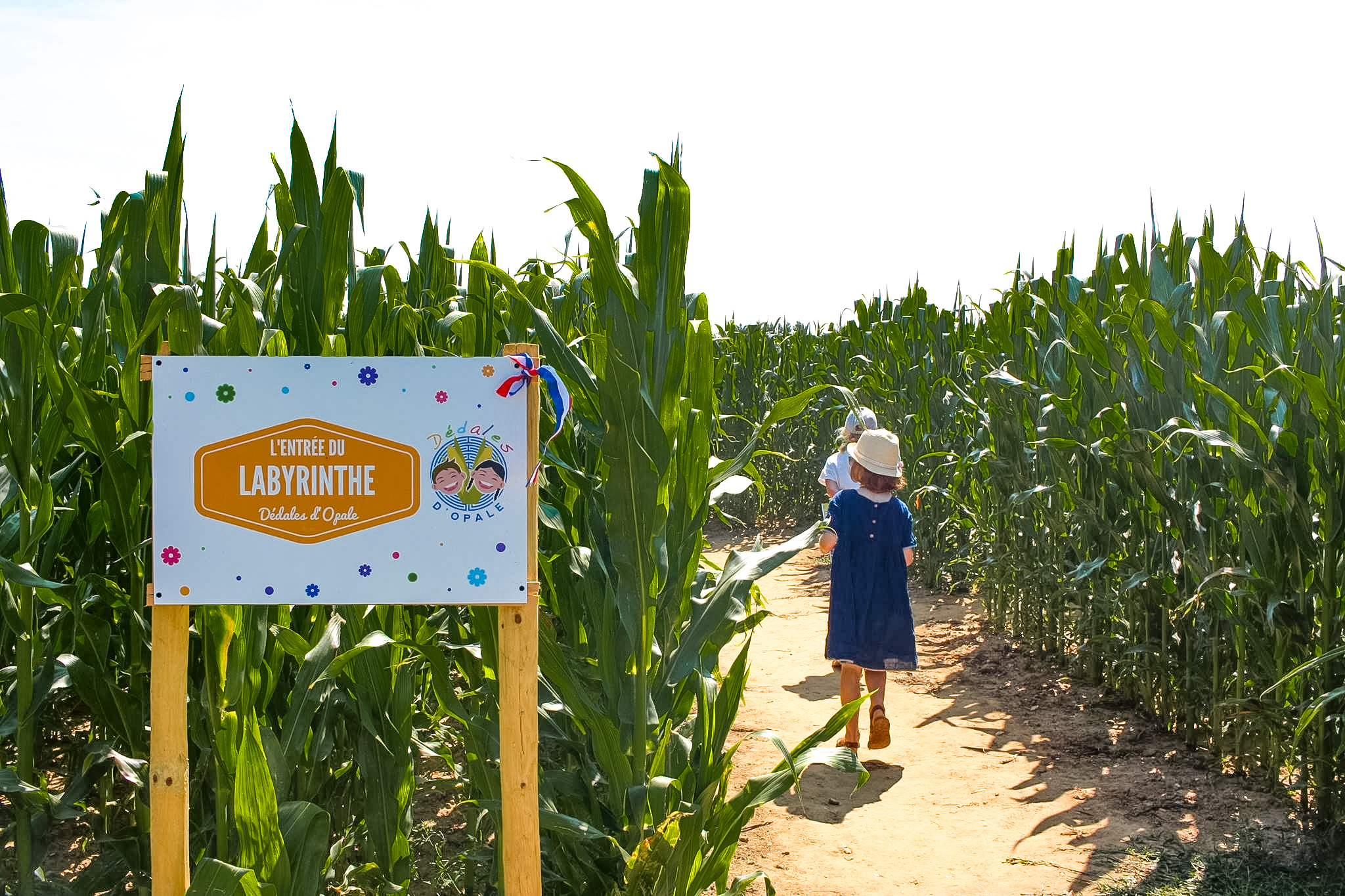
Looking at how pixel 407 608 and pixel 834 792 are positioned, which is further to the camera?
pixel 834 792

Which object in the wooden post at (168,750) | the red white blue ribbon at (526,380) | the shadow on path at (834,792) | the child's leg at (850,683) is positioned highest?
the red white blue ribbon at (526,380)

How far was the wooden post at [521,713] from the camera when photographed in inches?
90.8

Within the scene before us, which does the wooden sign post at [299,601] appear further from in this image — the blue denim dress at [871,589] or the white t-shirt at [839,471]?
the white t-shirt at [839,471]

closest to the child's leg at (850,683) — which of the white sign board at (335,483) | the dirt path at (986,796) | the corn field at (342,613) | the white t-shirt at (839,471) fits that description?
the dirt path at (986,796)

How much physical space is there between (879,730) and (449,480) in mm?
3439

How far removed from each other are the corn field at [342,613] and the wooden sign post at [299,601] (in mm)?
121

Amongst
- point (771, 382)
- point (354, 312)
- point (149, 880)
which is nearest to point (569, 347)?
point (354, 312)

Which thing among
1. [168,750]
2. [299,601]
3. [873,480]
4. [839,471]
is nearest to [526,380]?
[299,601]

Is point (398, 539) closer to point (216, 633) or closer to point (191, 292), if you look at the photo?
point (216, 633)

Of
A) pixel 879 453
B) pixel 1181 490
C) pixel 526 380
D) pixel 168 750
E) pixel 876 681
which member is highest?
pixel 526 380

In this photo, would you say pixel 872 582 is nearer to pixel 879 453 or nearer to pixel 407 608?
pixel 879 453

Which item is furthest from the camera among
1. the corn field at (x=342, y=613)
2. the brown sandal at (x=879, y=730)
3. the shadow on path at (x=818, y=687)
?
the shadow on path at (x=818, y=687)

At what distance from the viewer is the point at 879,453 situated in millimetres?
4844

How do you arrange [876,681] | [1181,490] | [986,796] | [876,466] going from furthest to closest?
[876,681]
[876,466]
[1181,490]
[986,796]
